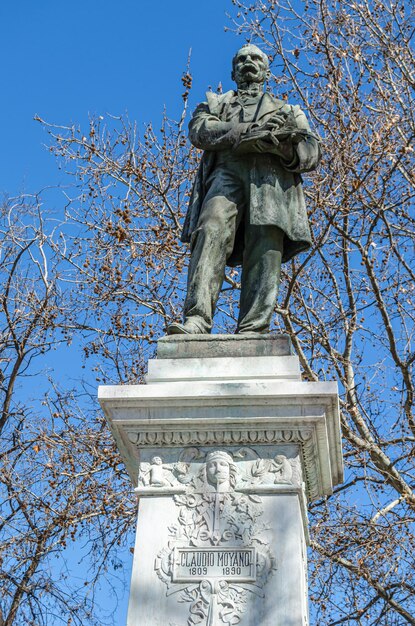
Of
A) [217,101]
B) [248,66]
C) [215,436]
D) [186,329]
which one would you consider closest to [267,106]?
[217,101]

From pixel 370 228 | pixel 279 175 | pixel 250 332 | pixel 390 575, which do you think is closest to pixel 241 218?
pixel 279 175

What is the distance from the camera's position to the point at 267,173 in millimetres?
6270

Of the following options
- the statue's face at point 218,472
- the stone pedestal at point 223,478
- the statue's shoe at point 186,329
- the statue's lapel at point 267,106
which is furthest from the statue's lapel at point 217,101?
the statue's face at point 218,472

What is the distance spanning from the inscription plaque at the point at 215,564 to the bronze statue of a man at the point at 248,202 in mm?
1400

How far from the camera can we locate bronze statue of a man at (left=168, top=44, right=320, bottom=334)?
6062mm

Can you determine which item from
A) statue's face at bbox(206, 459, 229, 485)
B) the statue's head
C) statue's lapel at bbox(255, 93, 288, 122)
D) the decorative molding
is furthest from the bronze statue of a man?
statue's face at bbox(206, 459, 229, 485)

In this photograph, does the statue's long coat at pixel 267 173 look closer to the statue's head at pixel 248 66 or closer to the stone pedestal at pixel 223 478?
the statue's head at pixel 248 66

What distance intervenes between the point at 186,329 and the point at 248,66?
75.0 inches

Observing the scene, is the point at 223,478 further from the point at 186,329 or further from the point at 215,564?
the point at 186,329

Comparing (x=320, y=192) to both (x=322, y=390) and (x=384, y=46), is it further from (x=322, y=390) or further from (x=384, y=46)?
(x=322, y=390)

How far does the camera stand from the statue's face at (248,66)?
6.64 metres

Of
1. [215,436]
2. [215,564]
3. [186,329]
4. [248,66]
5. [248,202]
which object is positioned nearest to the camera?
[215,564]

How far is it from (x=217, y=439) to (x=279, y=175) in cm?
184

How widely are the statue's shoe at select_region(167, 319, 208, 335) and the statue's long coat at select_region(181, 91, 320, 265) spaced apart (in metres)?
0.71
